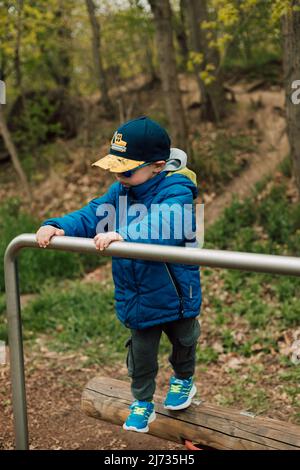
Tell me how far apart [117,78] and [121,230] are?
30.1ft

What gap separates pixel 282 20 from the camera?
5.47 metres

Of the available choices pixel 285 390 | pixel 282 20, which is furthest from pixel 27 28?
pixel 285 390

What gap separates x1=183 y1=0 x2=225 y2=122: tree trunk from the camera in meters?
8.71

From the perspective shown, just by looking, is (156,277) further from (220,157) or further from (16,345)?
(220,157)

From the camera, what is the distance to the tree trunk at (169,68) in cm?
722

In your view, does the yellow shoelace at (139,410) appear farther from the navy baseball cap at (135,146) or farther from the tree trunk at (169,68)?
the tree trunk at (169,68)

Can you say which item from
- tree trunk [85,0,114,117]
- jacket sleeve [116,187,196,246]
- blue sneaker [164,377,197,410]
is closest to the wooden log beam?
blue sneaker [164,377,197,410]

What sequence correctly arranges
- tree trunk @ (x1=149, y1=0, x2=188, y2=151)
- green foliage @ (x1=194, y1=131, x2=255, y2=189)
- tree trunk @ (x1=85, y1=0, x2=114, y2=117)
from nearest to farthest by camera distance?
tree trunk @ (x1=149, y1=0, x2=188, y2=151) < green foliage @ (x1=194, y1=131, x2=255, y2=189) < tree trunk @ (x1=85, y1=0, x2=114, y2=117)

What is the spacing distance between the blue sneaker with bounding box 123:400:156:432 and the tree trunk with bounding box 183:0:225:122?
21.5 ft

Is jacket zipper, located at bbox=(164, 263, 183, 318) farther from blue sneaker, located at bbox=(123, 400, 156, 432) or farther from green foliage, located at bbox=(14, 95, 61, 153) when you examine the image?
green foliage, located at bbox=(14, 95, 61, 153)

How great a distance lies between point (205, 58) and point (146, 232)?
678 centimetres

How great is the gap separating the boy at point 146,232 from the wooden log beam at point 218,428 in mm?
182

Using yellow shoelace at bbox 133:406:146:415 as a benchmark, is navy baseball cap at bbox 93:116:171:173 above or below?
above

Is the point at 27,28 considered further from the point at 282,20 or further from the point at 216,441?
the point at 216,441
